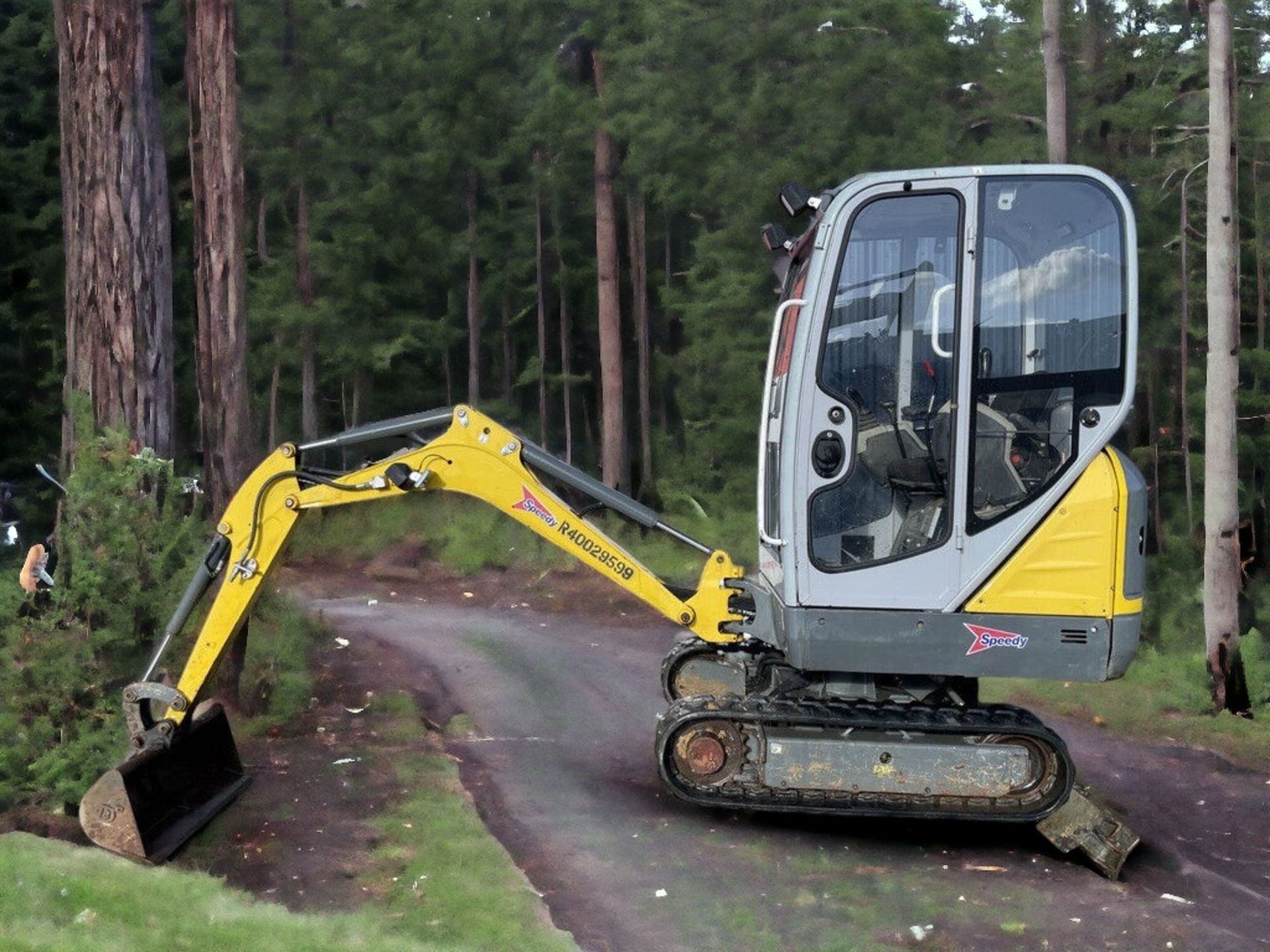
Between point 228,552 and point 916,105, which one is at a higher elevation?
point 916,105

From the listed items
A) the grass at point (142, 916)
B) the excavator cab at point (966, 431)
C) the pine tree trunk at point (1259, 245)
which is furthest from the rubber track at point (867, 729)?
the pine tree trunk at point (1259, 245)

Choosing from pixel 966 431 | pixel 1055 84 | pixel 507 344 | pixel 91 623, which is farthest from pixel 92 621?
pixel 507 344

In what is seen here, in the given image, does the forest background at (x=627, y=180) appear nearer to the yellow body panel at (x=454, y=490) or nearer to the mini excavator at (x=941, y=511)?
the mini excavator at (x=941, y=511)

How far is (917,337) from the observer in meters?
6.96

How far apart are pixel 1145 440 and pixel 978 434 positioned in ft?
56.7

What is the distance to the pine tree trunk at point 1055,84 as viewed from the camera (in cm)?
1384

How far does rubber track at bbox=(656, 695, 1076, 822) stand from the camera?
7094 millimetres

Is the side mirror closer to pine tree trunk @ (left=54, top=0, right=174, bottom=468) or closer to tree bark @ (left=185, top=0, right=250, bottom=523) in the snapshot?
pine tree trunk @ (left=54, top=0, right=174, bottom=468)

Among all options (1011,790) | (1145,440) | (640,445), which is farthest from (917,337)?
(640,445)

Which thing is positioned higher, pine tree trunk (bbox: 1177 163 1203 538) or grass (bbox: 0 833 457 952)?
pine tree trunk (bbox: 1177 163 1203 538)

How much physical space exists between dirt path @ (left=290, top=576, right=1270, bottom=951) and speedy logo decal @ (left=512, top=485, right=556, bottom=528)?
1.59 metres

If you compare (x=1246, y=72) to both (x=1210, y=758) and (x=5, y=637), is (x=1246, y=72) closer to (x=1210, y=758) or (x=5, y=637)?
(x=1210, y=758)

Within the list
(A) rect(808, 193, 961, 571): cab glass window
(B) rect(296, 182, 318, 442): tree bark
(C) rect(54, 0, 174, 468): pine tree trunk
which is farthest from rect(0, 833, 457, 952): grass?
(B) rect(296, 182, 318, 442): tree bark

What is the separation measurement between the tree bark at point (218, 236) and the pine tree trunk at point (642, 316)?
46.0 ft
